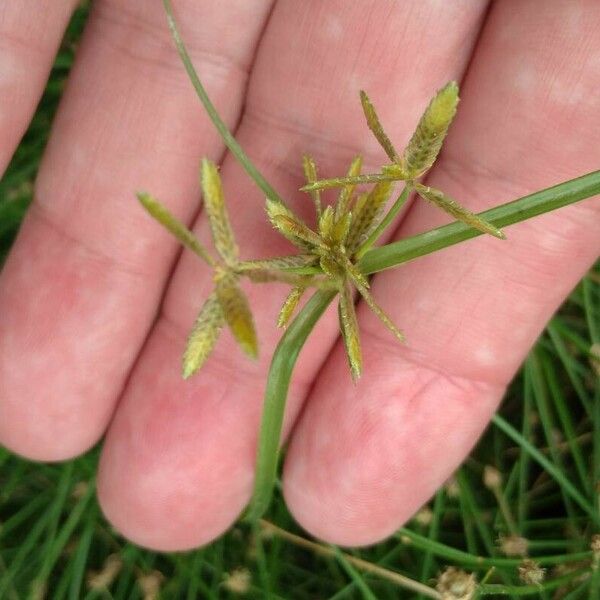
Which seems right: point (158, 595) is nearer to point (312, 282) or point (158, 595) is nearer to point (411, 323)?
point (411, 323)

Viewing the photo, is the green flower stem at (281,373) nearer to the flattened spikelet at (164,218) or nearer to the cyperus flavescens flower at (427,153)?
the cyperus flavescens flower at (427,153)

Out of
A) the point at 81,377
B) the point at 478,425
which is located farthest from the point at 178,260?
the point at 478,425

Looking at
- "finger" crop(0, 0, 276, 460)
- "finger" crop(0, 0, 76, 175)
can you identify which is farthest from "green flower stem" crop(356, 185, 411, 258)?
"finger" crop(0, 0, 76, 175)

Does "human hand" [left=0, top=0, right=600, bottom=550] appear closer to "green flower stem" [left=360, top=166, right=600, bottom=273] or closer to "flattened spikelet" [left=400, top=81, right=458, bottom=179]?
"green flower stem" [left=360, top=166, right=600, bottom=273]

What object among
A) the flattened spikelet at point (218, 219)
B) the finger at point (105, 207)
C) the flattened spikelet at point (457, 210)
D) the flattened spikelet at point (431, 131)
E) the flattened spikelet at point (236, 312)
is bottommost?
the finger at point (105, 207)

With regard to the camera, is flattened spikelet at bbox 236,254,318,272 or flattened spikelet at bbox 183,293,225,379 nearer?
flattened spikelet at bbox 183,293,225,379

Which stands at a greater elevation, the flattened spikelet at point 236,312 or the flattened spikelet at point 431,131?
the flattened spikelet at point 431,131

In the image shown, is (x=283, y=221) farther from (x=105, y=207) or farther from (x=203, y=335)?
(x=105, y=207)

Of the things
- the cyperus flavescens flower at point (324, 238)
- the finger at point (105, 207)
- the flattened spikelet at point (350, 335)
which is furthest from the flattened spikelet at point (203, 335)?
the finger at point (105, 207)
